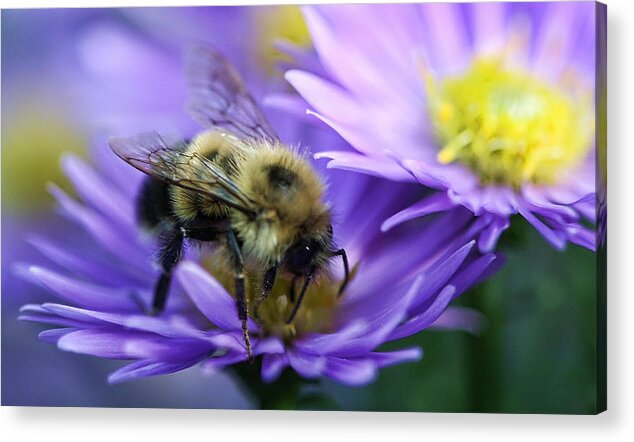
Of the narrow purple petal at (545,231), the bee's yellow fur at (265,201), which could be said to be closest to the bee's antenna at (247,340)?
the bee's yellow fur at (265,201)

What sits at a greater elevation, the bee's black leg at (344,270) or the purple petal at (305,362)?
the bee's black leg at (344,270)

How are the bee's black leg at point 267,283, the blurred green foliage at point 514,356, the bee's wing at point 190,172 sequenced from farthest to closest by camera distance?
the blurred green foliage at point 514,356, the bee's black leg at point 267,283, the bee's wing at point 190,172

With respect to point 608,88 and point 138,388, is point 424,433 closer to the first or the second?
point 138,388

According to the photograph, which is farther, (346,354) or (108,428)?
(108,428)

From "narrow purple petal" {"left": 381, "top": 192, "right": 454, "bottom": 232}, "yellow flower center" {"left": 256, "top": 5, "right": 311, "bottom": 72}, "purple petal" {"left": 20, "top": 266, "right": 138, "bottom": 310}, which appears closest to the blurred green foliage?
"narrow purple petal" {"left": 381, "top": 192, "right": 454, "bottom": 232}

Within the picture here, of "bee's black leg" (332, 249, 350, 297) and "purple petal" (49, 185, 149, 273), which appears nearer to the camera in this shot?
"bee's black leg" (332, 249, 350, 297)

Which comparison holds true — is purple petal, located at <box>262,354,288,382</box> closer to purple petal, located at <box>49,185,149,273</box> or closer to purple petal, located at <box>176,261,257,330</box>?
purple petal, located at <box>176,261,257,330</box>

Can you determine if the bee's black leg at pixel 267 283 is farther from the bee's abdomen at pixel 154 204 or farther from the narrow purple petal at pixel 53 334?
the narrow purple petal at pixel 53 334

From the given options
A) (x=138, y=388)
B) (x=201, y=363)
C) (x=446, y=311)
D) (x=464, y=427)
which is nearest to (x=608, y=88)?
(x=446, y=311)
